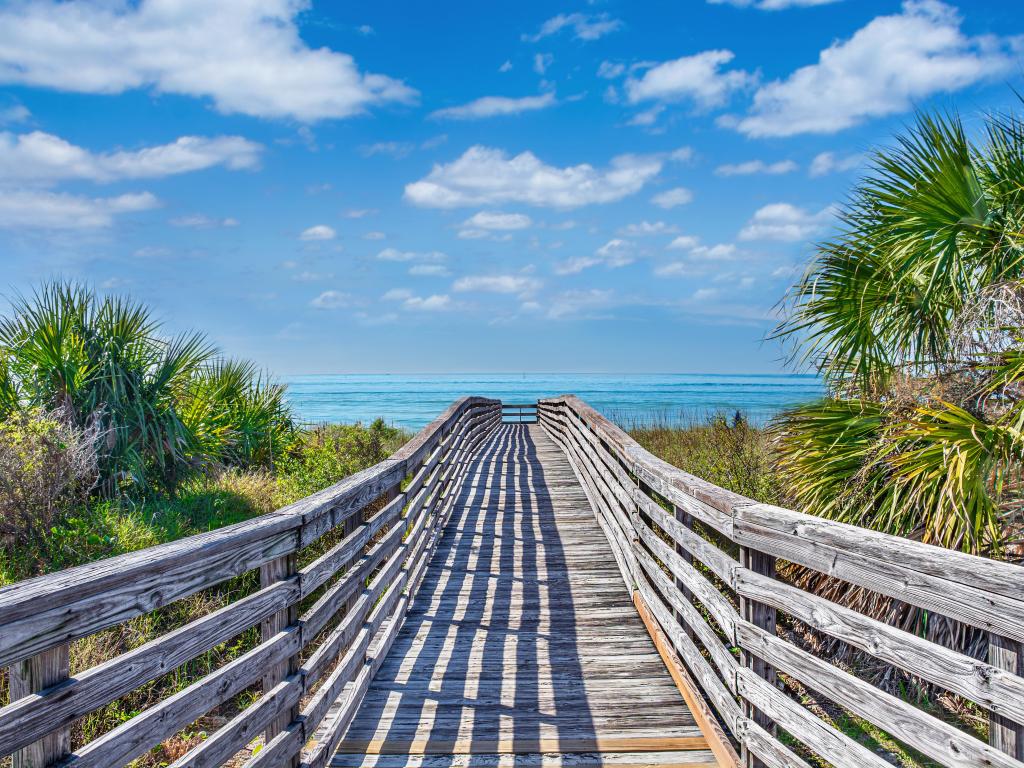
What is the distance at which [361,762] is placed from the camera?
333 centimetres

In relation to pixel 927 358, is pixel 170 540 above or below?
below

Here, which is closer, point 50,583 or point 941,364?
point 50,583

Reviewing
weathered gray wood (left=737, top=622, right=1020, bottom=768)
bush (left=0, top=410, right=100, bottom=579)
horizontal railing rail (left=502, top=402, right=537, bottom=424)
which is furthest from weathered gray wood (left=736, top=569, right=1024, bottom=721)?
horizontal railing rail (left=502, top=402, right=537, bottom=424)

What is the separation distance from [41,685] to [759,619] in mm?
2573

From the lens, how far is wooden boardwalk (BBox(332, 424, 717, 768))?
3.45 m

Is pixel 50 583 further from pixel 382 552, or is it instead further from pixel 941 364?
pixel 941 364

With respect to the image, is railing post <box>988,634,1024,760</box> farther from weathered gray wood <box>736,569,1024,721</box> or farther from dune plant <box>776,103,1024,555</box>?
dune plant <box>776,103,1024,555</box>

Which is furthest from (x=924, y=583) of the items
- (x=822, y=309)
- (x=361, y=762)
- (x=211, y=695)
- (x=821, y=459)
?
(x=822, y=309)

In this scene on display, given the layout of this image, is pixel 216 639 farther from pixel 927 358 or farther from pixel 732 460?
pixel 732 460

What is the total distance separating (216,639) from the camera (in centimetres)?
231

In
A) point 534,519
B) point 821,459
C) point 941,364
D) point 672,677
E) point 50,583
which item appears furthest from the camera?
point 534,519

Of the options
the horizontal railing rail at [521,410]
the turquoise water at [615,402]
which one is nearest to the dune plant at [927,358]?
the turquoise water at [615,402]

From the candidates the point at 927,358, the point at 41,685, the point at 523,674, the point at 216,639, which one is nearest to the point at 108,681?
the point at 41,685

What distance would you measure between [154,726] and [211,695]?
29cm
